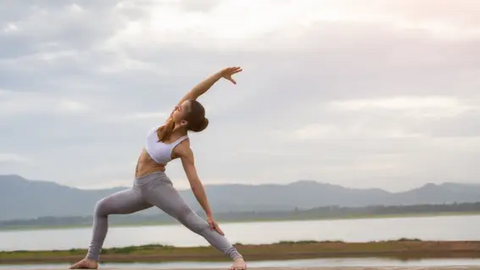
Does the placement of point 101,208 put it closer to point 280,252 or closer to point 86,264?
point 86,264

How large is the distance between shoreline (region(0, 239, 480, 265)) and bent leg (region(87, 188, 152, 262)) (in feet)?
164

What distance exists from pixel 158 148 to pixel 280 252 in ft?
187

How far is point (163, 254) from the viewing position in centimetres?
6112

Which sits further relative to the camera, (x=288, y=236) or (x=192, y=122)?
(x=288, y=236)

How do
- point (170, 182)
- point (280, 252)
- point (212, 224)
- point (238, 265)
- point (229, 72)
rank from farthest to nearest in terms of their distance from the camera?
point (280, 252) → point (229, 72) → point (170, 182) → point (212, 224) → point (238, 265)

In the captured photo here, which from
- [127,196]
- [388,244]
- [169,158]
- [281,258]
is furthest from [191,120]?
[388,244]

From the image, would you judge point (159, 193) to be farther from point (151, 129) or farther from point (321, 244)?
point (321, 244)

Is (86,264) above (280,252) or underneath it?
underneath

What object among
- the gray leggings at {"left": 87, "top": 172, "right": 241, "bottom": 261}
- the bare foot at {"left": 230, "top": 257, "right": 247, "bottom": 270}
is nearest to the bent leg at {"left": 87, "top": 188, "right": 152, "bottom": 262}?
the gray leggings at {"left": 87, "top": 172, "right": 241, "bottom": 261}

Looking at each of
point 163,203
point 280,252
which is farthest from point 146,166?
point 280,252

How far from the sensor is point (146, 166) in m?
6.32

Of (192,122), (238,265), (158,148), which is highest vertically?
(192,122)

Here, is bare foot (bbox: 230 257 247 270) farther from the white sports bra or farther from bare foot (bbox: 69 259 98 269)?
bare foot (bbox: 69 259 98 269)

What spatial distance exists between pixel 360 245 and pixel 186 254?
15538 mm
